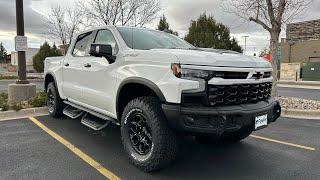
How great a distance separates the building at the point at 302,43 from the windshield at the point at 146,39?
46.8 metres

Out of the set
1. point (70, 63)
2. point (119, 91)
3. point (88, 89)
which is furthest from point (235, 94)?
point (70, 63)

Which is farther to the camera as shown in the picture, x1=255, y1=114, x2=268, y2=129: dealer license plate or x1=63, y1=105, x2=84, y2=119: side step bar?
x1=63, y1=105, x2=84, y2=119: side step bar

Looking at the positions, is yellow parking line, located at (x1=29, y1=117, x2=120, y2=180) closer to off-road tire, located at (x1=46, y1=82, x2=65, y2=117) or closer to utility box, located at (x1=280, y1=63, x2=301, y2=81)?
off-road tire, located at (x1=46, y1=82, x2=65, y2=117)

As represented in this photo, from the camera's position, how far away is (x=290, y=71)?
38.7 meters

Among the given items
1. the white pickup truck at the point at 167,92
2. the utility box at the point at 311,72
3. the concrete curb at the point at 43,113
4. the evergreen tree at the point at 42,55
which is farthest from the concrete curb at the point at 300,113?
the evergreen tree at the point at 42,55

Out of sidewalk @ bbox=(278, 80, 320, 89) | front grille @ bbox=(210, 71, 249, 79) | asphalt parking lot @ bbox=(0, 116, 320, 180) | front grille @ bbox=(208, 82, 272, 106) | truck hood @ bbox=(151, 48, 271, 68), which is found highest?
truck hood @ bbox=(151, 48, 271, 68)

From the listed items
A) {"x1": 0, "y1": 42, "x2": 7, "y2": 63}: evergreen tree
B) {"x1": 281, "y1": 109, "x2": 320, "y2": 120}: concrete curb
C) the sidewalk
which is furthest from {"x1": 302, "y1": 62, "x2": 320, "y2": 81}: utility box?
{"x1": 0, "y1": 42, "x2": 7, "y2": 63}: evergreen tree

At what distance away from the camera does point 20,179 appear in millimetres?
4059

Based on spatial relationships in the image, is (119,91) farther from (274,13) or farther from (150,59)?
(274,13)

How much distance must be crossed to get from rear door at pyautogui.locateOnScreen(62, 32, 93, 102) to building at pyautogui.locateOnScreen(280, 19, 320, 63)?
153 ft

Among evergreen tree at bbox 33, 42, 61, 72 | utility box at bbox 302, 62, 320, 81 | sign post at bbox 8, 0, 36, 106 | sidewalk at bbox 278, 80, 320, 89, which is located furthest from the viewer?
evergreen tree at bbox 33, 42, 61, 72

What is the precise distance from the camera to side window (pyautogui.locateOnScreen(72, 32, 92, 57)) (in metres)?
6.12

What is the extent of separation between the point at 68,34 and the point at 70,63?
25268 millimetres

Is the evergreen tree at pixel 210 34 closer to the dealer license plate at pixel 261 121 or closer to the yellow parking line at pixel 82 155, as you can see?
the yellow parking line at pixel 82 155
